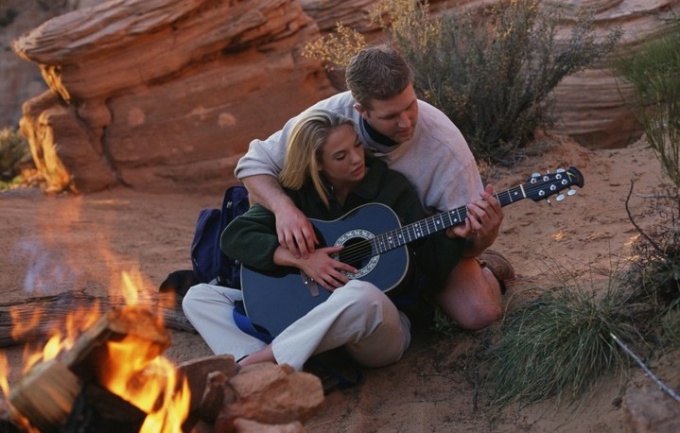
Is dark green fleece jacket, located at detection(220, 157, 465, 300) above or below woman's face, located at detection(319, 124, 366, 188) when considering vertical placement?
below

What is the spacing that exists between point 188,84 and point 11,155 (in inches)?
166

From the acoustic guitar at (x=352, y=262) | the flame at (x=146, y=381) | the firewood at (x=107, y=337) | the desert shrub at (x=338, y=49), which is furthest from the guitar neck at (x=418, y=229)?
the desert shrub at (x=338, y=49)

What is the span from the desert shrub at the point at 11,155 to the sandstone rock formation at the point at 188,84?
2.59 meters

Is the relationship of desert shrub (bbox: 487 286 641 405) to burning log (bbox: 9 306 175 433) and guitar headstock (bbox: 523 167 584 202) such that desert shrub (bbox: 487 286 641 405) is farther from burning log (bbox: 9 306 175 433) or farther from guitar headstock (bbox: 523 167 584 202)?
burning log (bbox: 9 306 175 433)

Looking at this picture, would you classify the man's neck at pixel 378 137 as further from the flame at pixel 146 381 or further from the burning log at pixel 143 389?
the flame at pixel 146 381

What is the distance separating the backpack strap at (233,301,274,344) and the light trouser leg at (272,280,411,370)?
0.23 meters

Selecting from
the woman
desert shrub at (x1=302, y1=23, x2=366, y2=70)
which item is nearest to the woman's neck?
the woman

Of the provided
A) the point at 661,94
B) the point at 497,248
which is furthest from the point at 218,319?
the point at 661,94

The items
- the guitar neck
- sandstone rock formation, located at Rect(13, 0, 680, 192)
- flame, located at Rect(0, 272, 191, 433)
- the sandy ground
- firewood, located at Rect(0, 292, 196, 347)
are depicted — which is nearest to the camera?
flame, located at Rect(0, 272, 191, 433)

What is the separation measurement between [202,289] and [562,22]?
194 inches

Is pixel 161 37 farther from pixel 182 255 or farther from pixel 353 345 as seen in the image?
pixel 353 345

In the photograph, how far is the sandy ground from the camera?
3.67 m

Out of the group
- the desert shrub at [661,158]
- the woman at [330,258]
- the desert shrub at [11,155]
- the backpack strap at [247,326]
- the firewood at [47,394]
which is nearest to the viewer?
the firewood at [47,394]

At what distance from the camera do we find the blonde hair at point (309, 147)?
4.01 m
